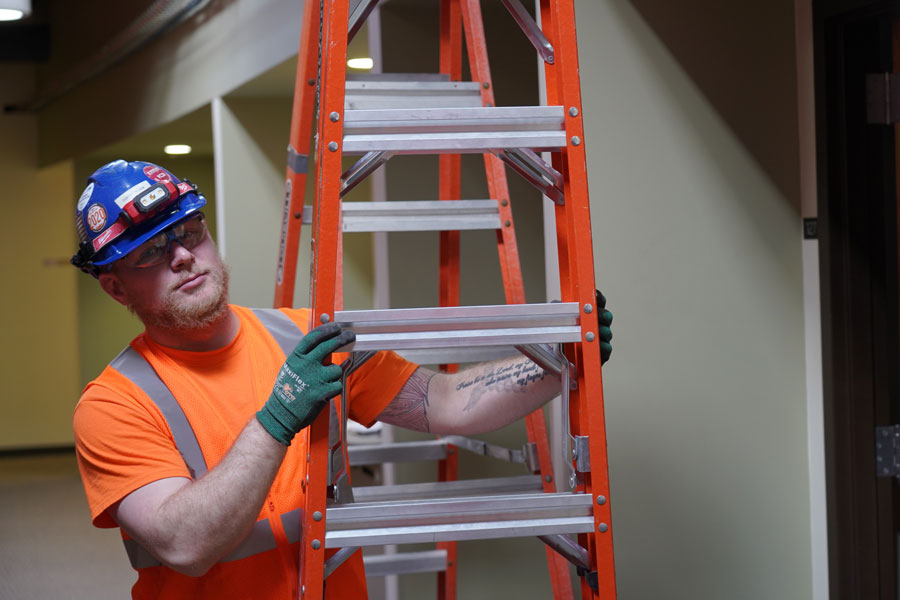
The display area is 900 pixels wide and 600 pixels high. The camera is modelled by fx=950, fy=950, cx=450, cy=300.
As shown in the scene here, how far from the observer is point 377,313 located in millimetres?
1427

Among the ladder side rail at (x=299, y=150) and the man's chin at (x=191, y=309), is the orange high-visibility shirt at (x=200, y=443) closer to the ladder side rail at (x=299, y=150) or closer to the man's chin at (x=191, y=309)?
the man's chin at (x=191, y=309)

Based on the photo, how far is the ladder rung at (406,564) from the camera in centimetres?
245

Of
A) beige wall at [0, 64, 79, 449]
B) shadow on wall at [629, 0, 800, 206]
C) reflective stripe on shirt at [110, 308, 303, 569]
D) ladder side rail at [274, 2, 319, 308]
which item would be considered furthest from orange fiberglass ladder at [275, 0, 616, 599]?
beige wall at [0, 64, 79, 449]

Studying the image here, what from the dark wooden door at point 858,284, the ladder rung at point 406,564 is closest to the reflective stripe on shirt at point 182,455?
the ladder rung at point 406,564

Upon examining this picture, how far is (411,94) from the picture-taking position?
6.66 ft

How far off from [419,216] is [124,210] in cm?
61

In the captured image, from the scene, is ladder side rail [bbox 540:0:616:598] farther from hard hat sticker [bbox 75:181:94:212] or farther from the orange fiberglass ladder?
hard hat sticker [bbox 75:181:94:212]

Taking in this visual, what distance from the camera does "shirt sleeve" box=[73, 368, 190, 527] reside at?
1.61 meters

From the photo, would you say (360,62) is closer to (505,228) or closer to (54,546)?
(505,228)

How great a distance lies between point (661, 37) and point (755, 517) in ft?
4.11

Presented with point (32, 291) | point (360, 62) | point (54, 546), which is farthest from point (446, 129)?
point (32, 291)

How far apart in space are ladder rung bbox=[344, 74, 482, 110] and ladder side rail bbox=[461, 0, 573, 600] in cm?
4

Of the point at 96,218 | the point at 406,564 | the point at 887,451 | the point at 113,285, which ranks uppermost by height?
the point at 96,218

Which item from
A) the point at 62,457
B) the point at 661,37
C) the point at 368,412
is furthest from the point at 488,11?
the point at 62,457
